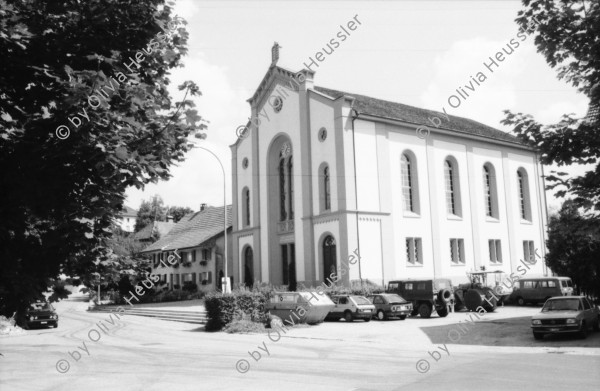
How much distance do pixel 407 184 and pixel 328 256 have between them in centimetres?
798

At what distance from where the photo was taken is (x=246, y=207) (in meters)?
42.8

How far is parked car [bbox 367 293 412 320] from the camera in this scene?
26000 mm

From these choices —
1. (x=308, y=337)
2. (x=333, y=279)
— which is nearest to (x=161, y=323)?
(x=333, y=279)

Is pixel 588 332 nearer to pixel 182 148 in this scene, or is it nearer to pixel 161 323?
pixel 182 148

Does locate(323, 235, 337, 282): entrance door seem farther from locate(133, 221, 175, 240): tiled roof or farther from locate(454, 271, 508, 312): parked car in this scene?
locate(133, 221, 175, 240): tiled roof

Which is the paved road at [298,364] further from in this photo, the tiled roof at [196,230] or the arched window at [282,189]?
the tiled roof at [196,230]

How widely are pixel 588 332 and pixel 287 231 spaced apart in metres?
22.2

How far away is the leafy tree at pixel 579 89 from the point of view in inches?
326

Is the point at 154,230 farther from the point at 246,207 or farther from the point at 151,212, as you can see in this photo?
the point at 246,207

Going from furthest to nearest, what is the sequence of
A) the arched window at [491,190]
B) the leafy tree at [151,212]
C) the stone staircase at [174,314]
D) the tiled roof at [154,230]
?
1. the leafy tree at [151,212]
2. the tiled roof at [154,230]
3. the arched window at [491,190]
4. the stone staircase at [174,314]

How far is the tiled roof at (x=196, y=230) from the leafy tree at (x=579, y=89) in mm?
41388

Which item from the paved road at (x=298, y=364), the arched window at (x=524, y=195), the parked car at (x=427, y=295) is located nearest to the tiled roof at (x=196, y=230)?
the parked car at (x=427, y=295)

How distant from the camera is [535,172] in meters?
45.3

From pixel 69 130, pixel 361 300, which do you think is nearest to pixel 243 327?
pixel 361 300
